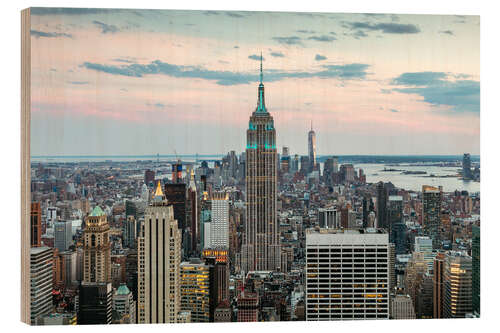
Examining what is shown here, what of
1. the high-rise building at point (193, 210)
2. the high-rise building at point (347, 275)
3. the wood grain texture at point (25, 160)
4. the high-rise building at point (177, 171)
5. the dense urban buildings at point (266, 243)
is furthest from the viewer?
the high-rise building at point (193, 210)

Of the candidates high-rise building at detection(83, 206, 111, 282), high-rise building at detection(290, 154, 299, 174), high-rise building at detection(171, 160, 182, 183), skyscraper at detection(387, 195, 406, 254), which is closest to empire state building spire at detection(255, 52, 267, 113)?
high-rise building at detection(290, 154, 299, 174)

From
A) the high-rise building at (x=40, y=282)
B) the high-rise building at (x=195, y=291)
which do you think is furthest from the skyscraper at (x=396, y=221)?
the high-rise building at (x=40, y=282)

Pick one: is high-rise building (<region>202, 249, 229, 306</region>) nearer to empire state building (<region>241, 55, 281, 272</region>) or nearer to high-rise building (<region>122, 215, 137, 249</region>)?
empire state building (<region>241, 55, 281, 272</region>)

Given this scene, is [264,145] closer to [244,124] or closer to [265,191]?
[244,124]

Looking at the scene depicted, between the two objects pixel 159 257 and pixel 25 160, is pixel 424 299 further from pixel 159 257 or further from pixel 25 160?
pixel 25 160

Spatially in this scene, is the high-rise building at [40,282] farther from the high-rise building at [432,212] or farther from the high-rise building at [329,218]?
the high-rise building at [432,212]

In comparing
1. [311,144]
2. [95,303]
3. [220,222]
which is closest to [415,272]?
[311,144]
